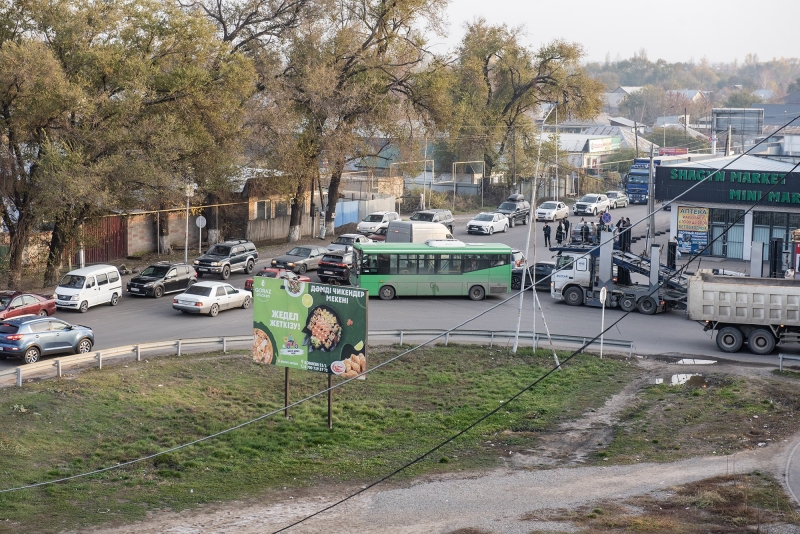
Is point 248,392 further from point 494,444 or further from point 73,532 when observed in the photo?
point 73,532

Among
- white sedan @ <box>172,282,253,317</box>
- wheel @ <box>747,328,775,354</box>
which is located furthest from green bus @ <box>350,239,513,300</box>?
wheel @ <box>747,328,775,354</box>

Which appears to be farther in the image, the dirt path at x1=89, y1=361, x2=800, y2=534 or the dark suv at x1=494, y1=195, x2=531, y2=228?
the dark suv at x1=494, y1=195, x2=531, y2=228

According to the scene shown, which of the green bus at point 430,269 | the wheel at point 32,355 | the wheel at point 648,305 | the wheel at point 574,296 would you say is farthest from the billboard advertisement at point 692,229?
the wheel at point 32,355

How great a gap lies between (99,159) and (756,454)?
26.6 metres

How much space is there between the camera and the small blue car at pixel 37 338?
25891 mm

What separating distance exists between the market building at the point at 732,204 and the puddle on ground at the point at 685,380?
21.6m

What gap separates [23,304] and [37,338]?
5.08 m

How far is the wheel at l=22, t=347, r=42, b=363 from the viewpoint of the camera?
1028 inches

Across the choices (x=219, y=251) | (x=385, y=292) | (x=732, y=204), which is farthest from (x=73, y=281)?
(x=732, y=204)

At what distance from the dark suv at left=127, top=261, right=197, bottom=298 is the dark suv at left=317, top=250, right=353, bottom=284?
5.56 m

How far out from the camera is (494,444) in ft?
72.8

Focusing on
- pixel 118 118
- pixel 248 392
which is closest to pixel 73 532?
pixel 248 392

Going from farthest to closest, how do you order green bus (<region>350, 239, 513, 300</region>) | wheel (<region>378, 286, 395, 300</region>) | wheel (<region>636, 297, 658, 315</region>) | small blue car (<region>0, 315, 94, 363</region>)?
1. wheel (<region>378, 286, 395, 300</region>)
2. green bus (<region>350, 239, 513, 300</region>)
3. wheel (<region>636, 297, 658, 315</region>)
4. small blue car (<region>0, 315, 94, 363</region>)

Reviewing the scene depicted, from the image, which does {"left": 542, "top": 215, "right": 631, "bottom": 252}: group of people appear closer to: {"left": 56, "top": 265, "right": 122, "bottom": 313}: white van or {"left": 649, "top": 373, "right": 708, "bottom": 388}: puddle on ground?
{"left": 649, "top": 373, "right": 708, "bottom": 388}: puddle on ground
